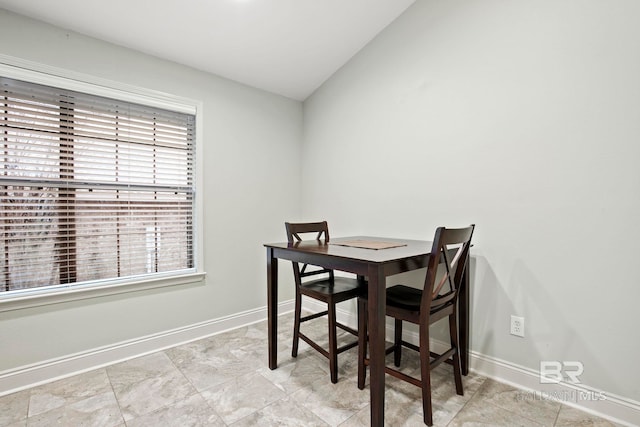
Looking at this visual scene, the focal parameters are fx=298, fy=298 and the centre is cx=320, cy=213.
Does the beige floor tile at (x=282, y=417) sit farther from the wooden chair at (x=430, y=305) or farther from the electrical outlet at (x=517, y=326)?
the electrical outlet at (x=517, y=326)

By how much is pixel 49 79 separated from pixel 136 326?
1.76 metres

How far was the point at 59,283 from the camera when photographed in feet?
6.53

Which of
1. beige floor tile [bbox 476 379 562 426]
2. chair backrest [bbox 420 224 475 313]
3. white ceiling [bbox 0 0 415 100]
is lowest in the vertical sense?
beige floor tile [bbox 476 379 562 426]

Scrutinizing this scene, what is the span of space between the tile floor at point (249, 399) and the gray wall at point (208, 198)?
0.29 meters

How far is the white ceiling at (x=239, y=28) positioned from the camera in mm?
1883

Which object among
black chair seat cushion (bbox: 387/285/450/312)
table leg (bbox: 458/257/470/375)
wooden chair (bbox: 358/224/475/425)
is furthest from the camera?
table leg (bbox: 458/257/470/375)

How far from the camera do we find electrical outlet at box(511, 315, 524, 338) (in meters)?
1.79

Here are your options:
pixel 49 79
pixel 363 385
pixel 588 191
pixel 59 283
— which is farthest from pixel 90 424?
pixel 588 191

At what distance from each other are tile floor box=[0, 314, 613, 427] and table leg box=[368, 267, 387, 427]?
0.69ft

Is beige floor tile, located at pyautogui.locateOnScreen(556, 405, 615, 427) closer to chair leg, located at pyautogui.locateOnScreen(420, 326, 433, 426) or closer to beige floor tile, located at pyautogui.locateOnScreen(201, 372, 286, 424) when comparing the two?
chair leg, located at pyautogui.locateOnScreen(420, 326, 433, 426)

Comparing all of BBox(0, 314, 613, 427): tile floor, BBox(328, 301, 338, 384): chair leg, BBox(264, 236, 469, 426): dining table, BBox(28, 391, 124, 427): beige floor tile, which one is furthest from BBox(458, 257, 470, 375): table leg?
BBox(28, 391, 124, 427): beige floor tile

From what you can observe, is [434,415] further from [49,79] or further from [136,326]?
[49,79]

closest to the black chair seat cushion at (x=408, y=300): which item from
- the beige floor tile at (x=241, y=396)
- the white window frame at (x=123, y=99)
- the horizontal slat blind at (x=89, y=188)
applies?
the beige floor tile at (x=241, y=396)

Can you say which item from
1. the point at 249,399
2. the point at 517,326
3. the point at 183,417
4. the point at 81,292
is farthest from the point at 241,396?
the point at 517,326
